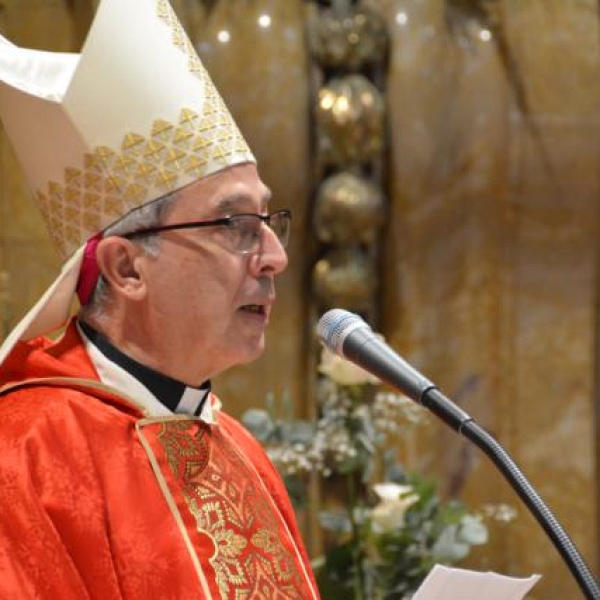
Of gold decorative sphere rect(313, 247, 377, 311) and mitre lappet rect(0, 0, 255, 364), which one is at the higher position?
mitre lappet rect(0, 0, 255, 364)

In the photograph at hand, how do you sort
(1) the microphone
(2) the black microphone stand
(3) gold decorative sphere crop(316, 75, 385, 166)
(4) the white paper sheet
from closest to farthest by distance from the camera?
(2) the black microphone stand, (1) the microphone, (4) the white paper sheet, (3) gold decorative sphere crop(316, 75, 385, 166)

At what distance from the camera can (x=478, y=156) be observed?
4.08 metres

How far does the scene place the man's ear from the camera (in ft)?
6.92

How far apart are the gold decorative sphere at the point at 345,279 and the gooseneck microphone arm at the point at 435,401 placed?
2.18 meters

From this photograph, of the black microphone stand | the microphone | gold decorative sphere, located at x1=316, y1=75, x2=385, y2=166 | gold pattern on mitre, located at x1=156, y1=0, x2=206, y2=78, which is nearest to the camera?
the black microphone stand

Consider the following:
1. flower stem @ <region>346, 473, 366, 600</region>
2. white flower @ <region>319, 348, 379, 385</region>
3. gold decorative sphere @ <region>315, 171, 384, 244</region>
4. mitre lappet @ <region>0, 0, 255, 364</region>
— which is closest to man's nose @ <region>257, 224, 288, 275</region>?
mitre lappet @ <region>0, 0, 255, 364</region>

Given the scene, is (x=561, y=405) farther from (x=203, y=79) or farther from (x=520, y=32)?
(x=203, y=79)

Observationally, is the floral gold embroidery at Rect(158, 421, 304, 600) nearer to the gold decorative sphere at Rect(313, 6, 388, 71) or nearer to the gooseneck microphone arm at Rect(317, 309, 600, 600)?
the gooseneck microphone arm at Rect(317, 309, 600, 600)

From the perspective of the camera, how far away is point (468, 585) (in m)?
1.84

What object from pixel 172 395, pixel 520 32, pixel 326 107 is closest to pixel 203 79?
pixel 172 395

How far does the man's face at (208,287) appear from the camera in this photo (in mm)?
2100

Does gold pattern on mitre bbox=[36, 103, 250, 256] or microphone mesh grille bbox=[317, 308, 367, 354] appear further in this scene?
gold pattern on mitre bbox=[36, 103, 250, 256]

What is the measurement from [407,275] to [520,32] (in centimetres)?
73

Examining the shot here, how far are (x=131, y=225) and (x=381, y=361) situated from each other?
54 centimetres
